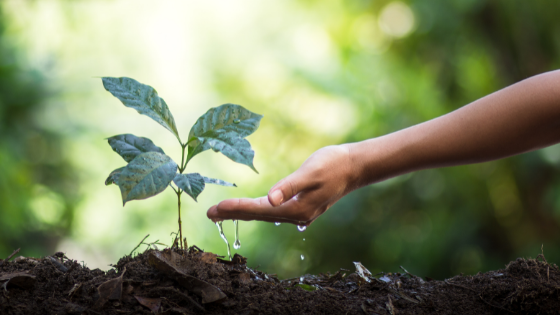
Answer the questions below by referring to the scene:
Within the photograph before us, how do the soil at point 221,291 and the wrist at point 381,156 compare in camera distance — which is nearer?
the soil at point 221,291

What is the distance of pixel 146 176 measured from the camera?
0.69 meters

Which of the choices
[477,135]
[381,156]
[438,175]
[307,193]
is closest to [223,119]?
[307,193]

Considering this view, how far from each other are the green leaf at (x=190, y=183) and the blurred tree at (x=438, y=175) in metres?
1.91

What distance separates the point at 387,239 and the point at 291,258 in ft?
2.25

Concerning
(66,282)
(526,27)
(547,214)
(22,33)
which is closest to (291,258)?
(547,214)

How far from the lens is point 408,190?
8.46ft

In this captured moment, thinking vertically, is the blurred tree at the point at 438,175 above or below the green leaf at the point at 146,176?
above

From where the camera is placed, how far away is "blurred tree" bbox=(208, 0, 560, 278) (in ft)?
8.14

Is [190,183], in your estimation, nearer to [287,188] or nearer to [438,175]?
[287,188]

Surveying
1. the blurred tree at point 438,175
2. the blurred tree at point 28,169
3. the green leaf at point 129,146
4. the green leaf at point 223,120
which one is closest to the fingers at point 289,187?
the green leaf at point 223,120

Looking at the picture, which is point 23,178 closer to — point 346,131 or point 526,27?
point 346,131

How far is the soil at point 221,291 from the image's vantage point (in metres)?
0.68

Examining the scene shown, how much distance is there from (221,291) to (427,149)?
561 millimetres

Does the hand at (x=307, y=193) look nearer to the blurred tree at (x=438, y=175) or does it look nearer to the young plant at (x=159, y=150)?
the young plant at (x=159, y=150)
